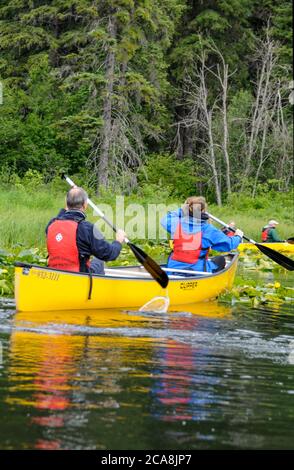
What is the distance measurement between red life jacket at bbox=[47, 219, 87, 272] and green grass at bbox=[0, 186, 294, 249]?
4.91m

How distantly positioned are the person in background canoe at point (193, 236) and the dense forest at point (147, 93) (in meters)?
16.7

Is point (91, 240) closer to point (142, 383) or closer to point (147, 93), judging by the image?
point (142, 383)

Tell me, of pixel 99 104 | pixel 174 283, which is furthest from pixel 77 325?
pixel 99 104

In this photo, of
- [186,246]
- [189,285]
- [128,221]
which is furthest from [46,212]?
[189,285]

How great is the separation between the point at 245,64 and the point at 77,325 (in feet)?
103

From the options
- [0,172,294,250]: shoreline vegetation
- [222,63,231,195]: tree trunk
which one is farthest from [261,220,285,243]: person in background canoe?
[222,63,231,195]: tree trunk

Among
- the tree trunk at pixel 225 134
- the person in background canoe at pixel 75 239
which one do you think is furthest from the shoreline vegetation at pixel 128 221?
the person in background canoe at pixel 75 239

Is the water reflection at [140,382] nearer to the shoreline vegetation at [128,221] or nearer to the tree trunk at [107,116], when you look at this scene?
the shoreline vegetation at [128,221]

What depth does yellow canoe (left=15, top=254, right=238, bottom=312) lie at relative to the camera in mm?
9725

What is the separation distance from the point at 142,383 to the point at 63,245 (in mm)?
3715

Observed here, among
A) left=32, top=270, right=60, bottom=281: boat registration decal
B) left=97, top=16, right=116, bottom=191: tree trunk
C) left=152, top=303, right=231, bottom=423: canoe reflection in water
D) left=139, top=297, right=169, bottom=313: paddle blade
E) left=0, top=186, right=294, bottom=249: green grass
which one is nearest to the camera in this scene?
left=152, top=303, right=231, bottom=423: canoe reflection in water

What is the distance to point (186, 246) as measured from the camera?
1234 cm

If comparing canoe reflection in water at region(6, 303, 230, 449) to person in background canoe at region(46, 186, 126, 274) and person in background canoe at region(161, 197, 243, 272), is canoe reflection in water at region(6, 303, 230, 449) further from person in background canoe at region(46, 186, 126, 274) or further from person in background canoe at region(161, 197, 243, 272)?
person in background canoe at region(161, 197, 243, 272)

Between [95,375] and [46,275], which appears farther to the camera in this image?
[46,275]
